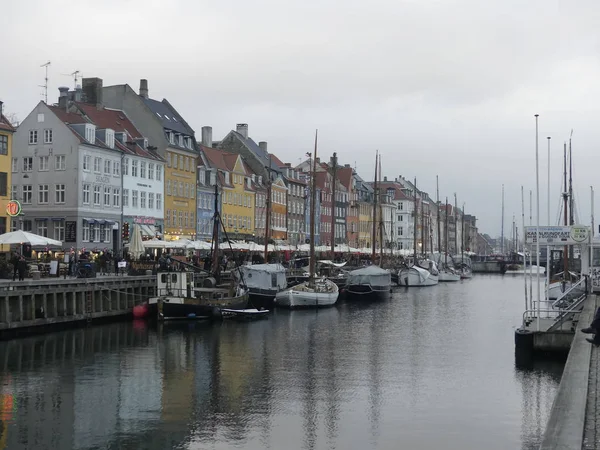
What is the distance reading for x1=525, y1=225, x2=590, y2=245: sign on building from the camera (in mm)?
36562

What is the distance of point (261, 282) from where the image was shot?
58.3m

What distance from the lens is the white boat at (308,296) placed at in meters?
59.6

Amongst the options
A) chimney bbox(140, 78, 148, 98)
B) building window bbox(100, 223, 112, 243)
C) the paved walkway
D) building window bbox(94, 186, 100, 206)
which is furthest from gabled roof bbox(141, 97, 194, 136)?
the paved walkway

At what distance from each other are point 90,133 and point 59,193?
5.47 metres

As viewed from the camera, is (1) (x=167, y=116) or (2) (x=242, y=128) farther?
(2) (x=242, y=128)

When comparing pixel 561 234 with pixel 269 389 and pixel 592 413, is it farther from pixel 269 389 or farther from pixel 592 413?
pixel 592 413

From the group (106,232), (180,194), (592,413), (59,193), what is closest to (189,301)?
(59,193)

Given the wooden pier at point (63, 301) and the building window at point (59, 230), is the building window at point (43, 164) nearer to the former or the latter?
the building window at point (59, 230)

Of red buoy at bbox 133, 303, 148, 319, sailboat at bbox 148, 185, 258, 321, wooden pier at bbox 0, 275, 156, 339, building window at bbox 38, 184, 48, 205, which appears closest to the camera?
wooden pier at bbox 0, 275, 156, 339

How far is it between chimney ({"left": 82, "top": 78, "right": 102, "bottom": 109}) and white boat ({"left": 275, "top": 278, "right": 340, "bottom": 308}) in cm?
2859

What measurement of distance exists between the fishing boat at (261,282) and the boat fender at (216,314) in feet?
23.9

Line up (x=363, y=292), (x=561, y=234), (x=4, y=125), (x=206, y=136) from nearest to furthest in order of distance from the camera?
(x=561, y=234) → (x=4, y=125) → (x=363, y=292) → (x=206, y=136)

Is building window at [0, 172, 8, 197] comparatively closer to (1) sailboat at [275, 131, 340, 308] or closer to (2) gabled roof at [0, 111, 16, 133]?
(2) gabled roof at [0, 111, 16, 133]

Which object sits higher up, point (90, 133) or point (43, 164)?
point (90, 133)
